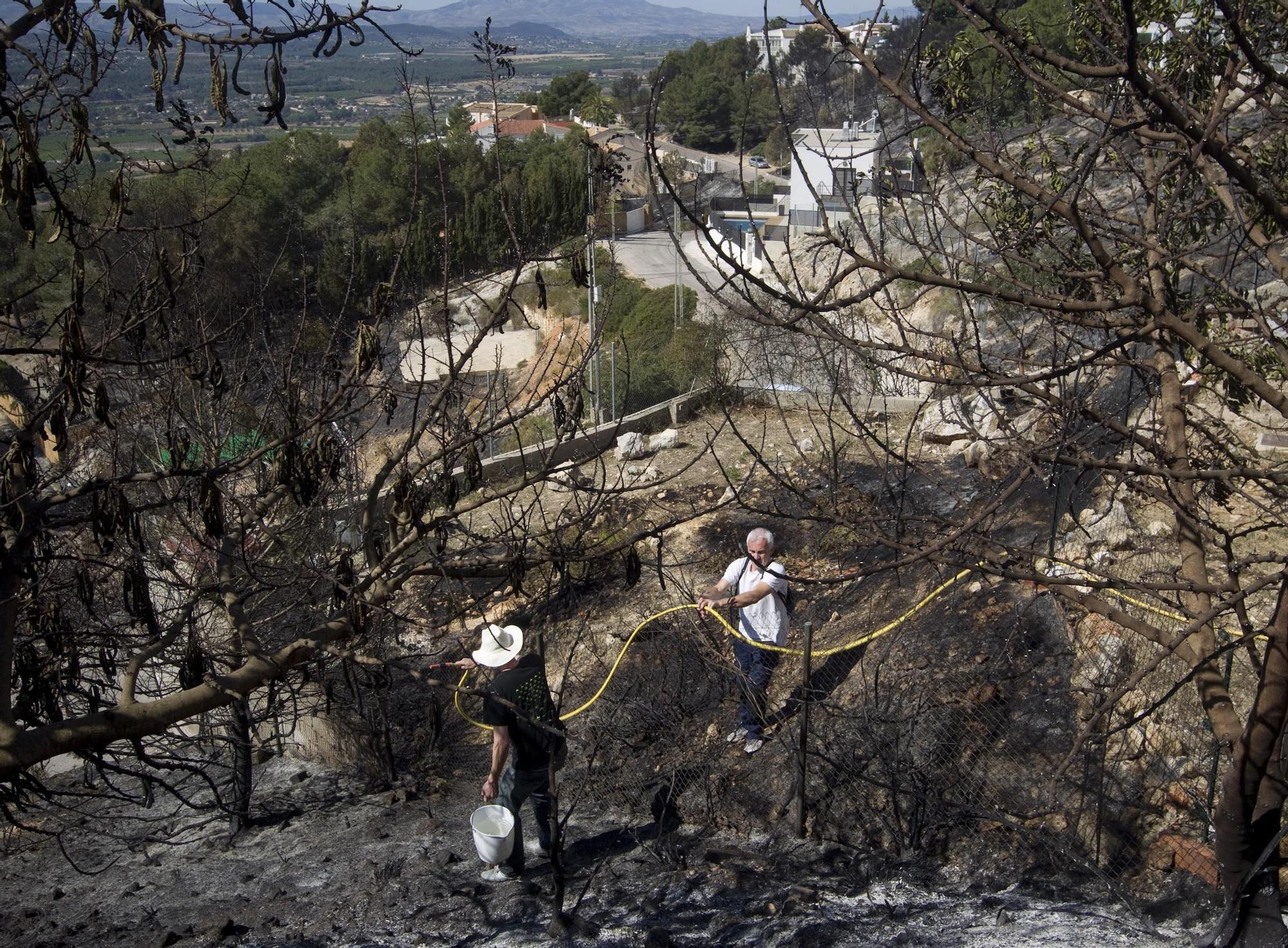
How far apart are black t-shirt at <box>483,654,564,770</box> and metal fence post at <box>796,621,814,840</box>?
1.19 metres

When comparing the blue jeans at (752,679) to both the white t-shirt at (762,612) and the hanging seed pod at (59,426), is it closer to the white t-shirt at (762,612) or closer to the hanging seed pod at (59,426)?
the white t-shirt at (762,612)

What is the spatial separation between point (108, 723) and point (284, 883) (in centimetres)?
271

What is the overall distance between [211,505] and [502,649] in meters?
2.32

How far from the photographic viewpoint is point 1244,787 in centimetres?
327

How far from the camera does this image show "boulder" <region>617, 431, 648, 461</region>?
1259 centimetres

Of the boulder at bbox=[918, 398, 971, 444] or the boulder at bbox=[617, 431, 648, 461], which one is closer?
the boulder at bbox=[918, 398, 971, 444]

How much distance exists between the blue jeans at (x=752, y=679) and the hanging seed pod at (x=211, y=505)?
3216mm

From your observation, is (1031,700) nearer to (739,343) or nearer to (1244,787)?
(1244,787)

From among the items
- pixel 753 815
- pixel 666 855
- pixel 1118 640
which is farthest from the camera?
pixel 1118 640

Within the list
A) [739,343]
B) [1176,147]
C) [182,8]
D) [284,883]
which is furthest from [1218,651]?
[739,343]

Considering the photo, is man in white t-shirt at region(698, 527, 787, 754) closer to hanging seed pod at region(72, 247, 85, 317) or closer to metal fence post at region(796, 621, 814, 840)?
metal fence post at region(796, 621, 814, 840)

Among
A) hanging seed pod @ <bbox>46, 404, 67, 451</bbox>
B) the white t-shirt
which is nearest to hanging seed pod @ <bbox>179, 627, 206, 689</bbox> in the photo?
hanging seed pod @ <bbox>46, 404, 67, 451</bbox>

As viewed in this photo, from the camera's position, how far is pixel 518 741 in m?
5.38

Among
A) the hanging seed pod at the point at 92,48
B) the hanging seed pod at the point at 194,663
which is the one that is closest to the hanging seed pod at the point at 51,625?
the hanging seed pod at the point at 194,663
